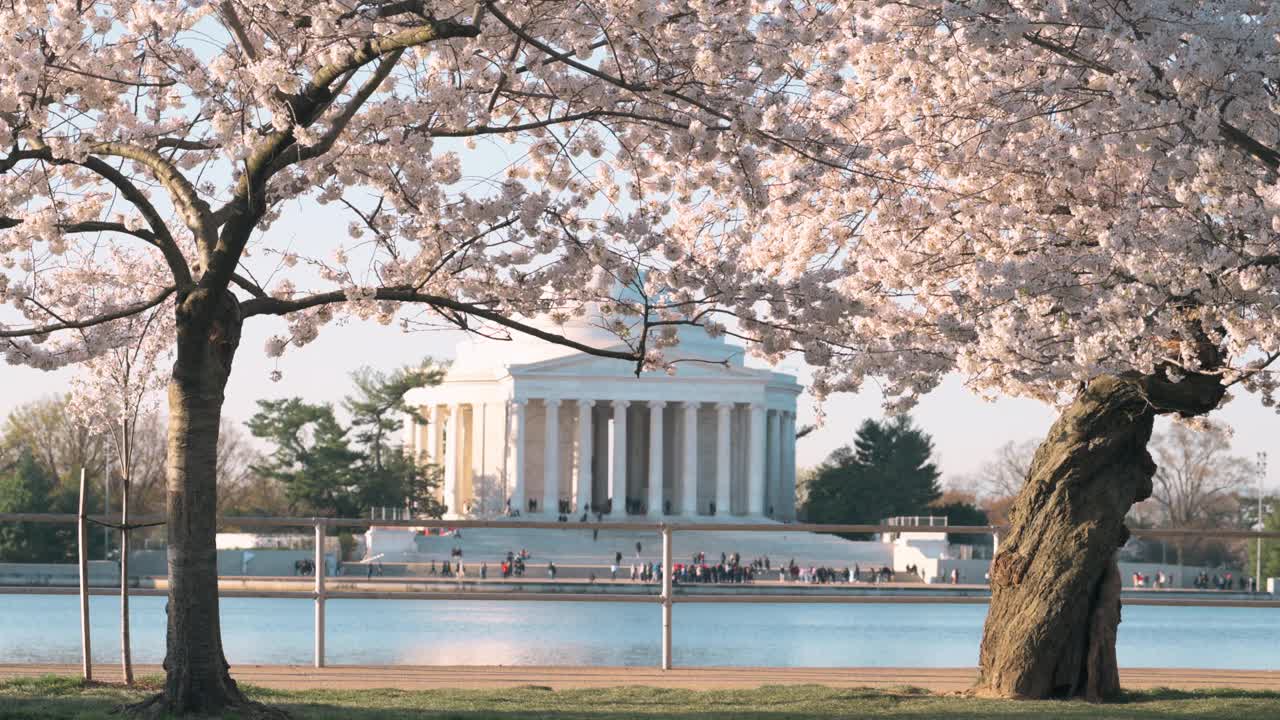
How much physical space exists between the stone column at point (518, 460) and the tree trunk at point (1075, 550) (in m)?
86.9

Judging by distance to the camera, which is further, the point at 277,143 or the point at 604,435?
the point at 604,435

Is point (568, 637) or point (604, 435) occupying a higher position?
point (604, 435)

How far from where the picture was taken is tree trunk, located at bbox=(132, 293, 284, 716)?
32.8ft

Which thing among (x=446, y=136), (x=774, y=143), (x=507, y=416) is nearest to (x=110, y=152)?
(x=446, y=136)

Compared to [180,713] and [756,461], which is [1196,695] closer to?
[180,713]

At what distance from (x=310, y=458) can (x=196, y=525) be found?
76.8 metres

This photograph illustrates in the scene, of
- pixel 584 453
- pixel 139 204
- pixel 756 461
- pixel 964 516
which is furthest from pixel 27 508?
pixel 756 461

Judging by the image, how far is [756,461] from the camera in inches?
4013

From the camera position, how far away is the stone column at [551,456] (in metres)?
99.8

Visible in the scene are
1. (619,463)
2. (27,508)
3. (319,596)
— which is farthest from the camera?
(619,463)

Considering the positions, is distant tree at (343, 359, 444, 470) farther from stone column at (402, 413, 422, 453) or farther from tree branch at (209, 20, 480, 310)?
tree branch at (209, 20, 480, 310)

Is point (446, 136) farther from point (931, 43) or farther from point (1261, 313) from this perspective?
point (1261, 313)

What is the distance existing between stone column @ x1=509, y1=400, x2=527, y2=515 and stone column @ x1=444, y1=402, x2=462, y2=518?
6.20 metres

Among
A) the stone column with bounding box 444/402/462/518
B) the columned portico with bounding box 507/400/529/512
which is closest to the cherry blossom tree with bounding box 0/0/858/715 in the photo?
the columned portico with bounding box 507/400/529/512
